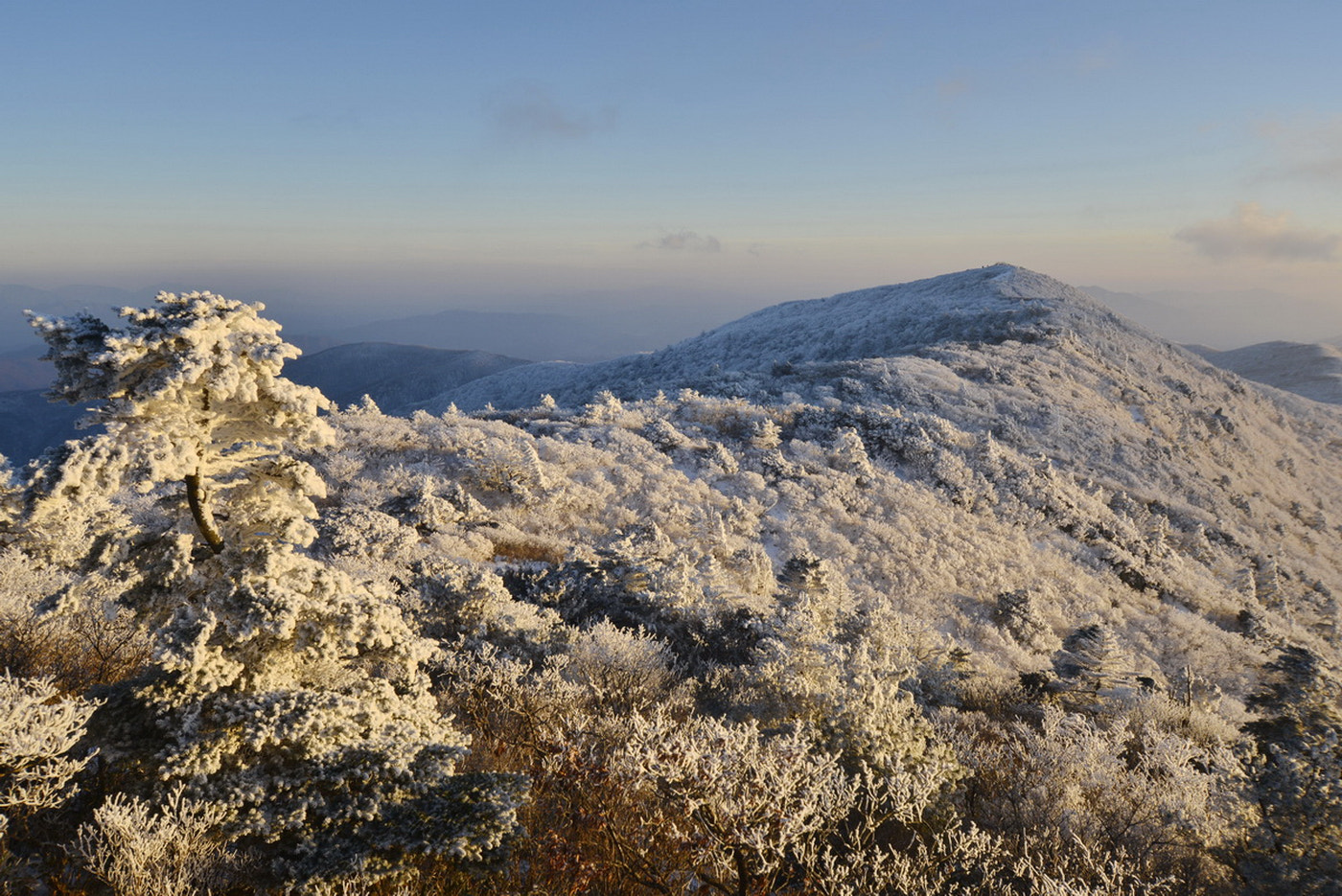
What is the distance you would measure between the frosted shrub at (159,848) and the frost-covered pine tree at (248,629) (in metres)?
0.20

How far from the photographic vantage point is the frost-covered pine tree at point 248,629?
15.1 feet

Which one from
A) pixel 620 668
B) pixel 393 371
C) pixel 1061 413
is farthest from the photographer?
pixel 393 371

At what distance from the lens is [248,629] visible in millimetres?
4949

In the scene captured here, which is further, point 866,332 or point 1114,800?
point 866,332

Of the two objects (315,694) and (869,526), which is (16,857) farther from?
(869,526)

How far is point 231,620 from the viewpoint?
16.6ft

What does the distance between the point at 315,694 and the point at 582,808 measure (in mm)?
2557

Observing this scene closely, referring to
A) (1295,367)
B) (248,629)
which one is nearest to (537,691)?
(248,629)

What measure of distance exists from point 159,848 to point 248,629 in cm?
150

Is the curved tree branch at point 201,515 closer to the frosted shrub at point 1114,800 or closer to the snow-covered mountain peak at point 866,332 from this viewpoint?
the frosted shrub at point 1114,800

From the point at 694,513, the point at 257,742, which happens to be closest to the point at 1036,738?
the point at 257,742

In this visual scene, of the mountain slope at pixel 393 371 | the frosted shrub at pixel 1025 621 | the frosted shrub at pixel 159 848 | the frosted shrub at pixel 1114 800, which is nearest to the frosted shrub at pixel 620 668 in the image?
the frosted shrub at pixel 1114 800

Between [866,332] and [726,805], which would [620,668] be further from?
[866,332]

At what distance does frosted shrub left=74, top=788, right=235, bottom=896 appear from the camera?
14.0 feet
